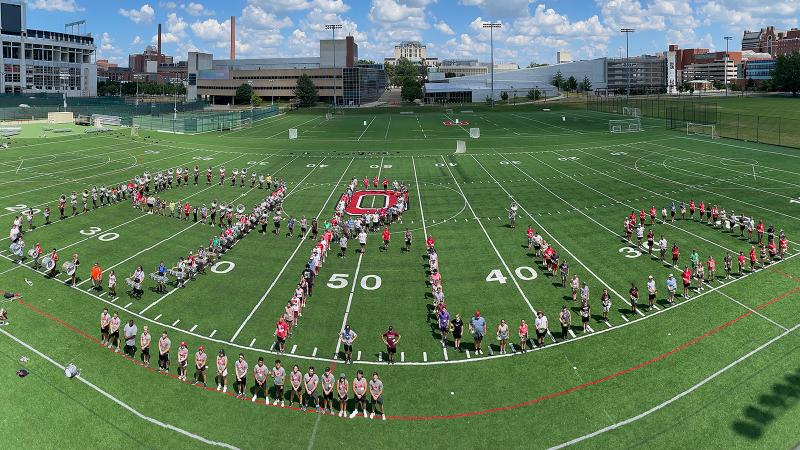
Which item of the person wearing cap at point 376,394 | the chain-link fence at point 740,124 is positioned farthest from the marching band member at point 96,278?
the chain-link fence at point 740,124

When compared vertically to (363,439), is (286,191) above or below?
above

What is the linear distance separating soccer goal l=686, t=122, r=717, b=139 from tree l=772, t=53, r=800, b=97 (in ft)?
253

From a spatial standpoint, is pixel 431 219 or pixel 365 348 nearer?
pixel 365 348

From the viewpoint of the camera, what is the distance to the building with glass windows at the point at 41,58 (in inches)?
5364

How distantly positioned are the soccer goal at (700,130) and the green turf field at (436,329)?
28.0m

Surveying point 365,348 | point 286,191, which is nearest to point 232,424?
point 365,348

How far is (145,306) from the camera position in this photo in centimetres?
2353

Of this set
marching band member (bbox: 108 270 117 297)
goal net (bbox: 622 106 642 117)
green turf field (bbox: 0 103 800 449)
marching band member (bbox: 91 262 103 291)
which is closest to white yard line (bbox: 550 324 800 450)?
green turf field (bbox: 0 103 800 449)

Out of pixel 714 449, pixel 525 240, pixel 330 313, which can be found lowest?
pixel 714 449

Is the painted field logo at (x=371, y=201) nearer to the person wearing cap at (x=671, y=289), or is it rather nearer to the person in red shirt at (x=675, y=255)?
the person in red shirt at (x=675, y=255)

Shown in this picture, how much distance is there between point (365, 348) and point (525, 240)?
15.1m

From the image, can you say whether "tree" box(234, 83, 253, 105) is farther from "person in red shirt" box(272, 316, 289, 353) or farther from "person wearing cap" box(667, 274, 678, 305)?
"person wearing cap" box(667, 274, 678, 305)

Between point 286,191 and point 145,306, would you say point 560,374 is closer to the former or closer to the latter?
point 145,306

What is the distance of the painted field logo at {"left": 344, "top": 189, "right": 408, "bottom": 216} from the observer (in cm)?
3889
